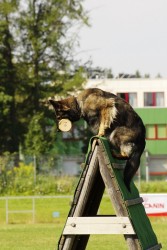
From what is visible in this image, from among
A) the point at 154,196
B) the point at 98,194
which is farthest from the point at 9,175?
the point at 98,194

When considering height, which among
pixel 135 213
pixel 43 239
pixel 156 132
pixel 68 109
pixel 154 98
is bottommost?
pixel 156 132

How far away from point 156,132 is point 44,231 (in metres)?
52.8

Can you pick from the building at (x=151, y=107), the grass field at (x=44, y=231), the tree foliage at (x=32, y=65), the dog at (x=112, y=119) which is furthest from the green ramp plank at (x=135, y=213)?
the building at (x=151, y=107)

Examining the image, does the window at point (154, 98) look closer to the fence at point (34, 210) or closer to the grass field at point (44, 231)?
the fence at point (34, 210)

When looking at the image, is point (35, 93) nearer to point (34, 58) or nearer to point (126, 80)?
point (34, 58)

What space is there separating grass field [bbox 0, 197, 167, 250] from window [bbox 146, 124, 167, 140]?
36.4 metres

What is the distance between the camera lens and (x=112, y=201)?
16.2 meters

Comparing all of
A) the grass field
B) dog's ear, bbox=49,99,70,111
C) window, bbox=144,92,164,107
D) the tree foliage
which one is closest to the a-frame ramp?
dog's ear, bbox=49,99,70,111

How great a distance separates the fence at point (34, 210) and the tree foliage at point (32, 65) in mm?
15038

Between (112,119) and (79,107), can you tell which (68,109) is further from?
(112,119)

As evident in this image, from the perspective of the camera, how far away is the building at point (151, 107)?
84312 mm

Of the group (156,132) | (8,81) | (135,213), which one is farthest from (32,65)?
(135,213)

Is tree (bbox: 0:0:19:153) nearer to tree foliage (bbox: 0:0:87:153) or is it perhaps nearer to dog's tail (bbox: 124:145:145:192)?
tree foliage (bbox: 0:0:87:153)

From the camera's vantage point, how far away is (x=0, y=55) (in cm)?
6438
